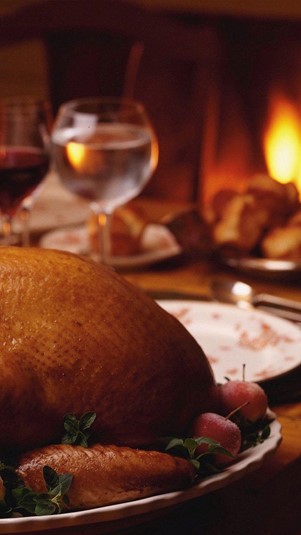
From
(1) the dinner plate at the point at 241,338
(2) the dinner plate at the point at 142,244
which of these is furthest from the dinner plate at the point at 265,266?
(1) the dinner plate at the point at 241,338

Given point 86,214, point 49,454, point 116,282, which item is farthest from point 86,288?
point 86,214

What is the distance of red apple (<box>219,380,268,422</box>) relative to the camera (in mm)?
798

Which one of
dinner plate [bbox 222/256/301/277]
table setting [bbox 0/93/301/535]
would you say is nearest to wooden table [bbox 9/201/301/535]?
table setting [bbox 0/93/301/535]

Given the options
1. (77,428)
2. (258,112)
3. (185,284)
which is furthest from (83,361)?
(258,112)

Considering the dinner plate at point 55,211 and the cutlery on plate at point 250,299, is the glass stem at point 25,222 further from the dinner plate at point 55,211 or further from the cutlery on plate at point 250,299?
the cutlery on plate at point 250,299

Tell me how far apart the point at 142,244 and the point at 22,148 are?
36 centimetres

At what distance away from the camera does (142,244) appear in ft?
5.44

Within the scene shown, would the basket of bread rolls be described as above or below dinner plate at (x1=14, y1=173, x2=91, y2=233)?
above

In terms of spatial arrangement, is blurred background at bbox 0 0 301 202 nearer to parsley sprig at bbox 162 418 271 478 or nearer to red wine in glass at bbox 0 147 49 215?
red wine in glass at bbox 0 147 49 215

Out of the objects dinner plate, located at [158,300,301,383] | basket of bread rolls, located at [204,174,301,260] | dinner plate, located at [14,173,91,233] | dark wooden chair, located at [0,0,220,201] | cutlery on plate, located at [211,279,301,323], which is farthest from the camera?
dark wooden chair, located at [0,0,220,201]

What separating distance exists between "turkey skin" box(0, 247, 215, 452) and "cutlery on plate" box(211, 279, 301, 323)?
0.52m

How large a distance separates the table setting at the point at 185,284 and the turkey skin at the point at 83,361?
1 cm

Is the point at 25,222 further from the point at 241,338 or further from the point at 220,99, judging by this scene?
the point at 220,99

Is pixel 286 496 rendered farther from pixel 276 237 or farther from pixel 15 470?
pixel 276 237
